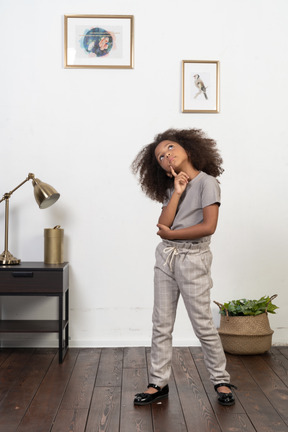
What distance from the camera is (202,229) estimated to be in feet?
7.50

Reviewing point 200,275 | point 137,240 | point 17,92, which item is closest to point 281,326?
point 137,240

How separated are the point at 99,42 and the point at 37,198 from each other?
111cm

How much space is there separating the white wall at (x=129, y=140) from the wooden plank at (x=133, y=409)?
703 mm

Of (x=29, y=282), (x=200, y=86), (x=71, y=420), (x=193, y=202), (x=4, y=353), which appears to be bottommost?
(x=4, y=353)

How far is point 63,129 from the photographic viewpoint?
3.49m

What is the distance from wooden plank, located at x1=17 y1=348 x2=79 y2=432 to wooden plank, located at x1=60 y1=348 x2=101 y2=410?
30mm

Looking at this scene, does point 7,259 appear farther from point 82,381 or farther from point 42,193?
point 82,381

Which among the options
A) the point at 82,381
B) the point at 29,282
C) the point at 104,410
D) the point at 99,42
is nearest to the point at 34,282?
the point at 29,282

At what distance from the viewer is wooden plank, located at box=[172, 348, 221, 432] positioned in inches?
83.5

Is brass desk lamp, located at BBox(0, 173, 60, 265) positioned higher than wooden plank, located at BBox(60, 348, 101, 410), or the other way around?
brass desk lamp, located at BBox(0, 173, 60, 265)

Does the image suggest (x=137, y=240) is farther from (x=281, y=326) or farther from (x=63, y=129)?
(x=281, y=326)

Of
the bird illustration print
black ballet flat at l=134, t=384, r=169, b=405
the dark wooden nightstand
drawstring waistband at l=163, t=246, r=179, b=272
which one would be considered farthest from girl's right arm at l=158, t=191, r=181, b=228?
the bird illustration print

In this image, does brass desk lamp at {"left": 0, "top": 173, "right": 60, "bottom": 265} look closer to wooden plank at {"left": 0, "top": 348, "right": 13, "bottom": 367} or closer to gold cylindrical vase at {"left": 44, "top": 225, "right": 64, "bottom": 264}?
gold cylindrical vase at {"left": 44, "top": 225, "right": 64, "bottom": 264}

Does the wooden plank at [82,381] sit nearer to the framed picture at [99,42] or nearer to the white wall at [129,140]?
the white wall at [129,140]
